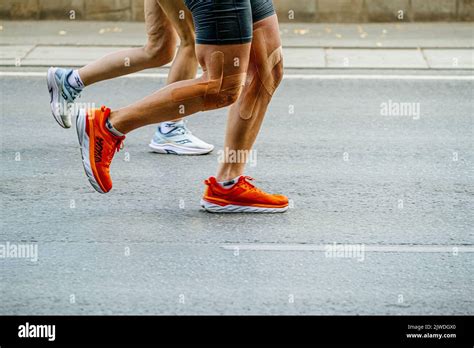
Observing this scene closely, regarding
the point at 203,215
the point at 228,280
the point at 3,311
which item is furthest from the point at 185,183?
the point at 3,311

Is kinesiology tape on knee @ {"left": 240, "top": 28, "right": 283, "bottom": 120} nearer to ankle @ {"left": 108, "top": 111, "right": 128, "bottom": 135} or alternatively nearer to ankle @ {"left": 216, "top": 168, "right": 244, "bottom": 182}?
ankle @ {"left": 216, "top": 168, "right": 244, "bottom": 182}

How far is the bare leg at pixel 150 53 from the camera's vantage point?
24.2ft

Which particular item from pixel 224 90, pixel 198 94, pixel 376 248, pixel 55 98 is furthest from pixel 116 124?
pixel 376 248

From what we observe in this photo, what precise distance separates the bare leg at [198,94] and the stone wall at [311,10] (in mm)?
7344

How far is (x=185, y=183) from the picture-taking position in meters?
7.21

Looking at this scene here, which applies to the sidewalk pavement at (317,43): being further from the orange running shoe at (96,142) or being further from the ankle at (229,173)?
the orange running shoe at (96,142)

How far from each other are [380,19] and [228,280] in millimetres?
8415

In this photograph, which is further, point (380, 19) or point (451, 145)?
point (380, 19)

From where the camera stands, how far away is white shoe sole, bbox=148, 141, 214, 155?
7.95 m


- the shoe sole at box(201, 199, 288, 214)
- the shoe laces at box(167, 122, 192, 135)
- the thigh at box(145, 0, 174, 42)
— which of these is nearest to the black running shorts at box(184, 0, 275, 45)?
the shoe sole at box(201, 199, 288, 214)

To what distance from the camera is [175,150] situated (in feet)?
26.2

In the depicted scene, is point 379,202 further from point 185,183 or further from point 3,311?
point 3,311

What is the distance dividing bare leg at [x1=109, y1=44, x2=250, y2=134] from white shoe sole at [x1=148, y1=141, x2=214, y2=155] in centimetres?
165
